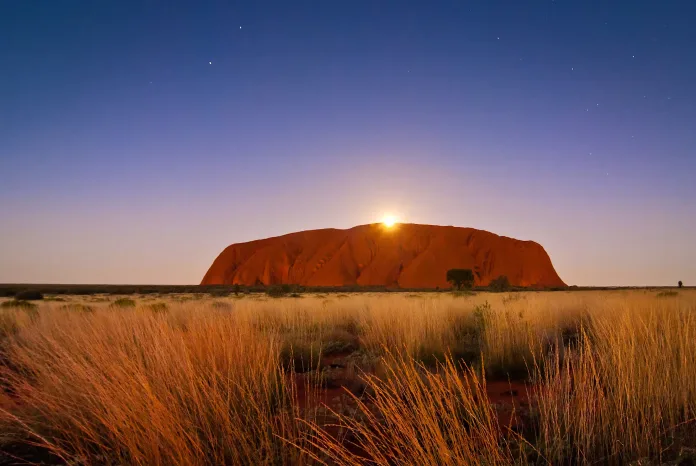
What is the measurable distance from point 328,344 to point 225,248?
9850cm

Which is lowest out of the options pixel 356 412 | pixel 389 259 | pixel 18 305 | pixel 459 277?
pixel 18 305

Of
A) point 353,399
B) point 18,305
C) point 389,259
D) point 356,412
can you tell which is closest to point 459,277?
point 389,259

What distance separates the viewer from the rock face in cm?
7550

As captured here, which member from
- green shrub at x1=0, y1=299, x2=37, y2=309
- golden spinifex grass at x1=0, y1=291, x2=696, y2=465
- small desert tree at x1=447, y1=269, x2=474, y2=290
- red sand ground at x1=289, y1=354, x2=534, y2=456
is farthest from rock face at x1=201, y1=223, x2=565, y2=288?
golden spinifex grass at x1=0, y1=291, x2=696, y2=465

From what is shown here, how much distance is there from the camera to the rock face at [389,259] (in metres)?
75.5

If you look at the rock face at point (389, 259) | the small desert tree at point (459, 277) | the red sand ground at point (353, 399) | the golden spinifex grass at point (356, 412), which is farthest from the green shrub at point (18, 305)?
the rock face at point (389, 259)

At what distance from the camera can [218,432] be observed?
3090 mm

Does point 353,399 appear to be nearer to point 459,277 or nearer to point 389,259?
point 459,277

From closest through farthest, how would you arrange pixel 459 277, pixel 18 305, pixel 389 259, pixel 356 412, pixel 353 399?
pixel 356 412 < pixel 353 399 < pixel 18 305 < pixel 459 277 < pixel 389 259

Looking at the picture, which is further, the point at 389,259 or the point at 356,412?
the point at 389,259

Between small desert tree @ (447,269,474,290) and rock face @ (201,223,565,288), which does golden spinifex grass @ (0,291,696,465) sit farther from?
rock face @ (201,223,565,288)

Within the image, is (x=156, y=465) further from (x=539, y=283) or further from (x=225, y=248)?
(x=225, y=248)

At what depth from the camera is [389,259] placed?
79.2 meters

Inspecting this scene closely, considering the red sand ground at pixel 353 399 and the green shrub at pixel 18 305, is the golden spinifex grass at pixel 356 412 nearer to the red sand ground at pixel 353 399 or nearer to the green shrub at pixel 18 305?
the red sand ground at pixel 353 399
